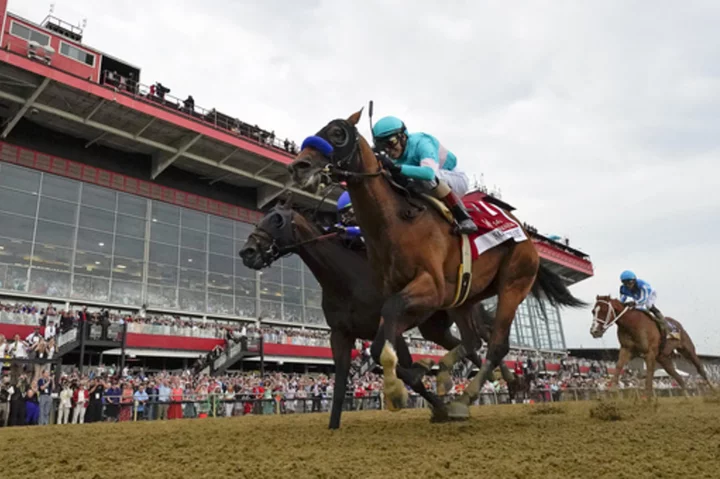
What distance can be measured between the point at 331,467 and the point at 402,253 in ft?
7.40

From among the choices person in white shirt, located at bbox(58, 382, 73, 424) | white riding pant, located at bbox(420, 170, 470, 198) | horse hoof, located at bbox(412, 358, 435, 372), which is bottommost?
person in white shirt, located at bbox(58, 382, 73, 424)

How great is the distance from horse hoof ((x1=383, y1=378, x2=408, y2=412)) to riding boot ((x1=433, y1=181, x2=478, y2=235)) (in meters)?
1.89

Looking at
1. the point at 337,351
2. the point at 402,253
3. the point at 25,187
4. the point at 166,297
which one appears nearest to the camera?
the point at 402,253

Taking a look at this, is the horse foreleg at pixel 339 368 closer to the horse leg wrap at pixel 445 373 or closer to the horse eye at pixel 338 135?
the horse leg wrap at pixel 445 373

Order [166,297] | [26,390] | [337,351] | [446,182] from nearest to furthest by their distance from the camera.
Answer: [446,182] < [337,351] < [26,390] < [166,297]

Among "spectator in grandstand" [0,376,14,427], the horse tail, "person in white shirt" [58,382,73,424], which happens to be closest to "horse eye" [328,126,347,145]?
the horse tail

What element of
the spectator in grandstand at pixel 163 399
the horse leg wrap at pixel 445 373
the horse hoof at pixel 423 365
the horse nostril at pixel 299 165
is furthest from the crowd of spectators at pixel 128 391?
the horse nostril at pixel 299 165

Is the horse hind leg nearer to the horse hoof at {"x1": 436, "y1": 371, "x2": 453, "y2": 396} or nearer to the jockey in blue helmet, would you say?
the horse hoof at {"x1": 436, "y1": 371, "x2": 453, "y2": 396}

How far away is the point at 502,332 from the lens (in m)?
5.71

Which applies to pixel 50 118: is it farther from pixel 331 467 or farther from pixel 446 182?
pixel 331 467

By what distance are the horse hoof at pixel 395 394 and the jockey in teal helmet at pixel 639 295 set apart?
956 centimetres

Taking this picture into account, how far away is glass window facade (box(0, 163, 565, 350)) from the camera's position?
26.5 metres

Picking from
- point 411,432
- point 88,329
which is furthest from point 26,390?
point 411,432

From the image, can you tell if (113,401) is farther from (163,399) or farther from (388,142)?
(388,142)
